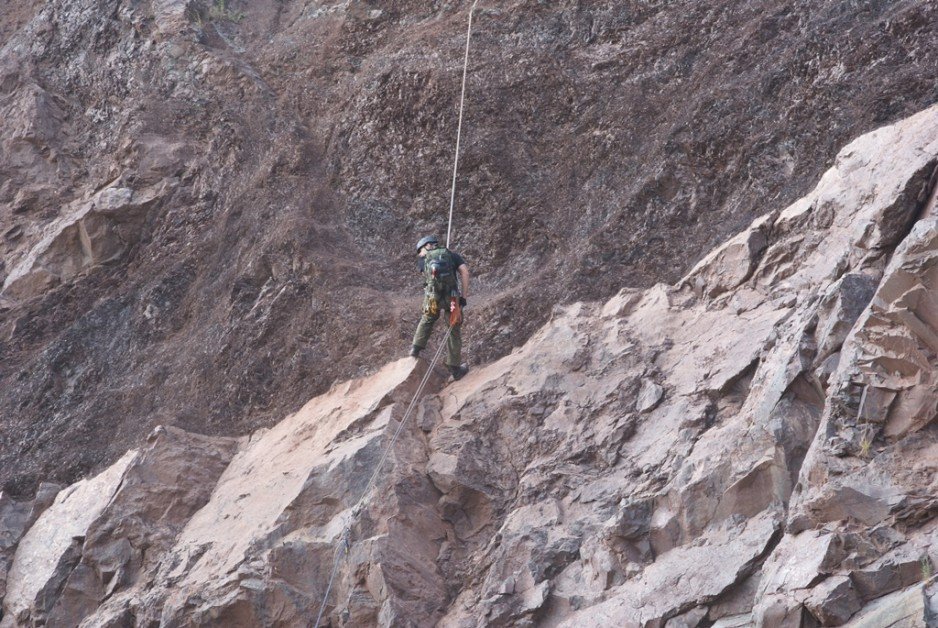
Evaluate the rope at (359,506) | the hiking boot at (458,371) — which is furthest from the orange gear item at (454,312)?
the hiking boot at (458,371)

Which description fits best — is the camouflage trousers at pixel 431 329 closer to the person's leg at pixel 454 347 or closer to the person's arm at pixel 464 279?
the person's leg at pixel 454 347

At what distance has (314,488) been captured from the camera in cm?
962

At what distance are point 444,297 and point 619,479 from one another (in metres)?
2.74

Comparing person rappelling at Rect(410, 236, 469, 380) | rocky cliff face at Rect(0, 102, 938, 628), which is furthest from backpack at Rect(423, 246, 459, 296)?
rocky cliff face at Rect(0, 102, 938, 628)

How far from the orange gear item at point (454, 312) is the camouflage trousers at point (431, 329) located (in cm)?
4

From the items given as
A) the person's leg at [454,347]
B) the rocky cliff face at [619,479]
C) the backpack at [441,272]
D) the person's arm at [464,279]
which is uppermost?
the backpack at [441,272]

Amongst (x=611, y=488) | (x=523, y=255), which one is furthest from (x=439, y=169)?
(x=611, y=488)

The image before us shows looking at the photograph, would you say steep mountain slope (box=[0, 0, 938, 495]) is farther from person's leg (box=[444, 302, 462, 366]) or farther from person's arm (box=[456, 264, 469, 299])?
person's arm (box=[456, 264, 469, 299])

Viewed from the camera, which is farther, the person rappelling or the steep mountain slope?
the steep mountain slope

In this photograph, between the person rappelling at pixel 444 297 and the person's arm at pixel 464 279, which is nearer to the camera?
the person rappelling at pixel 444 297

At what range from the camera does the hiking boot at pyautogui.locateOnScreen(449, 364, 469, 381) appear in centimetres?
1056

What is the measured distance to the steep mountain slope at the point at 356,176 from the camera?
1133 cm

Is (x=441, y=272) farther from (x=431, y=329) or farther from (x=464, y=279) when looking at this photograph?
(x=431, y=329)

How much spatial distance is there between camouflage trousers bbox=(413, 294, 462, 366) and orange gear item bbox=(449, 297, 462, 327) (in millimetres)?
42
